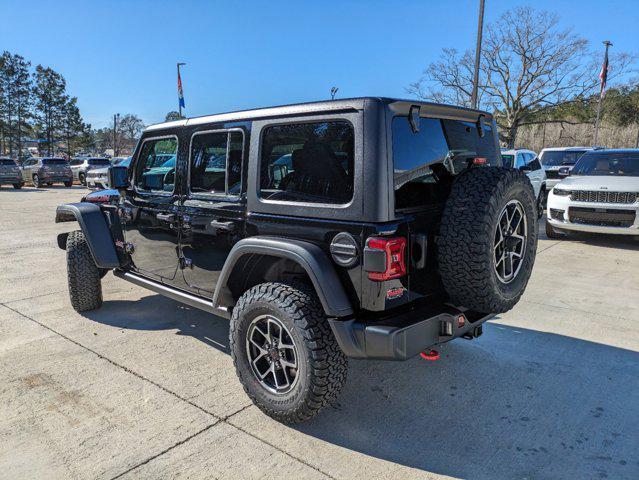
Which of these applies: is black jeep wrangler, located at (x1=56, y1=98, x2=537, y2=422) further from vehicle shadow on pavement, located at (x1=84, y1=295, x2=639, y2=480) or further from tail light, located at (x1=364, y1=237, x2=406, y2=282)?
vehicle shadow on pavement, located at (x1=84, y1=295, x2=639, y2=480)

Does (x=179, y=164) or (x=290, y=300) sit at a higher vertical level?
(x=179, y=164)

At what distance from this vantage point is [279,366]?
2.89m

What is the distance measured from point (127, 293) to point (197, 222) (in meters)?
2.55

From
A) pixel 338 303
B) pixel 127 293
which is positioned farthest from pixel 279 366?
pixel 127 293

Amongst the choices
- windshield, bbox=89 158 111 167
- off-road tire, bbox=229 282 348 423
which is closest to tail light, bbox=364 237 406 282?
off-road tire, bbox=229 282 348 423

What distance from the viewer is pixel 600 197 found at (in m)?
8.00

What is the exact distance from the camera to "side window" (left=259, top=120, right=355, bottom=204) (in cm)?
263

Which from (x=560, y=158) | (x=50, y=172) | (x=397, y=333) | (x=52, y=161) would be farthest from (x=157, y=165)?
(x=52, y=161)

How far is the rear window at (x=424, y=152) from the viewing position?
8.58 feet

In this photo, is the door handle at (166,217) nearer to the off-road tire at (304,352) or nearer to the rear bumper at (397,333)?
the off-road tire at (304,352)

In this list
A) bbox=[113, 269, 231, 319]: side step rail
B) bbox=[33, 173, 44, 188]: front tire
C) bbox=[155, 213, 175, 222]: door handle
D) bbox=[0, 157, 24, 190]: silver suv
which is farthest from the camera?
bbox=[33, 173, 44, 188]: front tire

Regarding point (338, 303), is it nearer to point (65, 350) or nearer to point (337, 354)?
point (337, 354)

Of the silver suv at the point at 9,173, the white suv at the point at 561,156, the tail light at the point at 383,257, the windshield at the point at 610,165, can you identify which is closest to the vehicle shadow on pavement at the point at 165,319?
the tail light at the point at 383,257

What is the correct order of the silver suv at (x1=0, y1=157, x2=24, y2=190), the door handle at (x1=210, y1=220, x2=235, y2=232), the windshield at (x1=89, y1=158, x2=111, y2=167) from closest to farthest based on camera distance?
the door handle at (x1=210, y1=220, x2=235, y2=232) → the silver suv at (x1=0, y1=157, x2=24, y2=190) → the windshield at (x1=89, y1=158, x2=111, y2=167)
